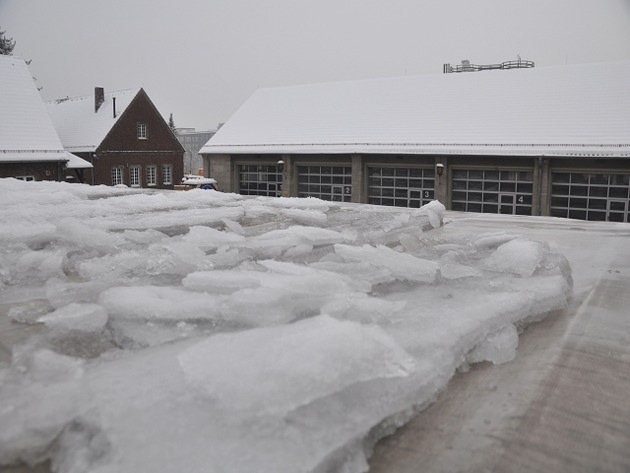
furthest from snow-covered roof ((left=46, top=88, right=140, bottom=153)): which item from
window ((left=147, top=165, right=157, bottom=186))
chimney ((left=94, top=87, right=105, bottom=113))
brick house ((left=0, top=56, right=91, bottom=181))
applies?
brick house ((left=0, top=56, right=91, bottom=181))

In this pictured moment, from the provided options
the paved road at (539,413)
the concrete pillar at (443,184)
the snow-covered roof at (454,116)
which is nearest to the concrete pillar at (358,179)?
the snow-covered roof at (454,116)

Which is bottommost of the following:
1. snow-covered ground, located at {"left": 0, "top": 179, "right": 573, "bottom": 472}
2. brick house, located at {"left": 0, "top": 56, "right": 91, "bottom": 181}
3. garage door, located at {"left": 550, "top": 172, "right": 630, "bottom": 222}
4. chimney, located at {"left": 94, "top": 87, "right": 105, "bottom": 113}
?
garage door, located at {"left": 550, "top": 172, "right": 630, "bottom": 222}

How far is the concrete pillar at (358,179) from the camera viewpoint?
27.6 meters

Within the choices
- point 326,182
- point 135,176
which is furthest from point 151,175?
point 326,182

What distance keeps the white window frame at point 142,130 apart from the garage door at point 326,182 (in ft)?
46.4

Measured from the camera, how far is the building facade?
23594 mm

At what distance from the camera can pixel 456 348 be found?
2078 millimetres

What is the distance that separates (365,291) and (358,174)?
82.9 ft

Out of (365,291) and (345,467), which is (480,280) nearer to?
(365,291)

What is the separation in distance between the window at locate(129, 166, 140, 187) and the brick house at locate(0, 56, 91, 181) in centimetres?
642

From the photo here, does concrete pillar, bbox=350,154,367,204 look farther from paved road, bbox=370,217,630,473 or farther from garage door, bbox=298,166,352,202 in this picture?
paved road, bbox=370,217,630,473

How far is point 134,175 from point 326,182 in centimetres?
1566

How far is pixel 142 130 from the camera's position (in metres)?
38.7

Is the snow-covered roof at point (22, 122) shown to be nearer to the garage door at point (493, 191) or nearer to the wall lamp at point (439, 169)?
the wall lamp at point (439, 169)
